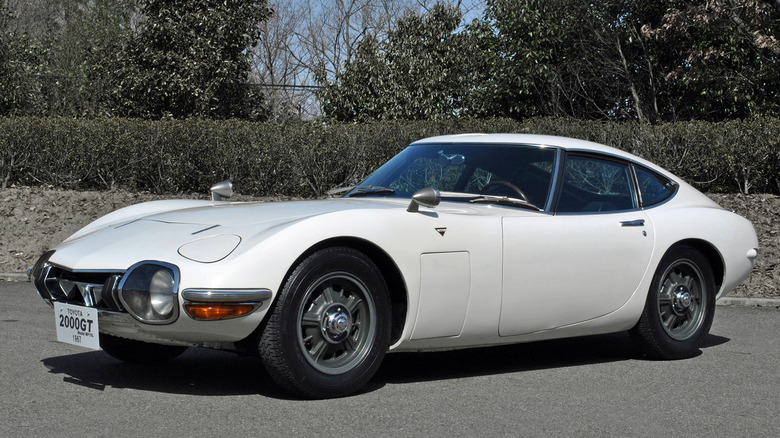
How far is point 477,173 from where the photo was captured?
611 centimetres

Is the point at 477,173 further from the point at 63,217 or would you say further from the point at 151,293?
the point at 63,217

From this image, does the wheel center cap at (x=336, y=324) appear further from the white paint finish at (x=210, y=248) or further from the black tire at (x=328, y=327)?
the white paint finish at (x=210, y=248)

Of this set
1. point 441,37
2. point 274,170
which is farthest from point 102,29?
point 274,170

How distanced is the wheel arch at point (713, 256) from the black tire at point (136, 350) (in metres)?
3.46

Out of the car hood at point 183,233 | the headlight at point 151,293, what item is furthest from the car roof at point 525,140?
the headlight at point 151,293

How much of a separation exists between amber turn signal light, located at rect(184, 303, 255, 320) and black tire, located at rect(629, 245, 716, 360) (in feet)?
9.42

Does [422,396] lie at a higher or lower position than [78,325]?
lower

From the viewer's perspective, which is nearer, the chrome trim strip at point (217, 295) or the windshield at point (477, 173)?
the chrome trim strip at point (217, 295)

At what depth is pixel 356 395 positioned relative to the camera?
5.04m

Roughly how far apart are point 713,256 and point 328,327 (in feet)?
10.5

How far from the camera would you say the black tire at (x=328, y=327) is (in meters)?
4.69

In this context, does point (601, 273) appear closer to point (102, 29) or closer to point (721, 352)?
point (721, 352)

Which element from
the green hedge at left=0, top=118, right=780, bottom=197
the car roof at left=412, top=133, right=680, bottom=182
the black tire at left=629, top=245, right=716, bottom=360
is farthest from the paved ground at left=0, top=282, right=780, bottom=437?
the green hedge at left=0, top=118, right=780, bottom=197

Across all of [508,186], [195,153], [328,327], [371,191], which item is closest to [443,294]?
[328,327]
